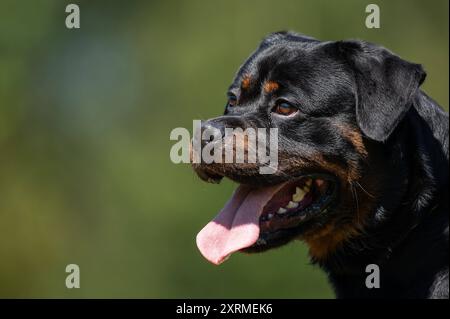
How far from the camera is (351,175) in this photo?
4.17m

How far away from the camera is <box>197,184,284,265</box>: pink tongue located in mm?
4035

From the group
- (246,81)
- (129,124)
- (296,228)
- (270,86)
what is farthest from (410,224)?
(129,124)

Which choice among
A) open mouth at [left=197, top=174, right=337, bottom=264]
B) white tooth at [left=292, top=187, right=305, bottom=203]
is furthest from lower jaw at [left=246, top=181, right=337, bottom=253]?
white tooth at [left=292, top=187, right=305, bottom=203]

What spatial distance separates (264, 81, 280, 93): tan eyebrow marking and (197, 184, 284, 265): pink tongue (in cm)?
53

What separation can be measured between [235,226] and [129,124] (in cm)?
673

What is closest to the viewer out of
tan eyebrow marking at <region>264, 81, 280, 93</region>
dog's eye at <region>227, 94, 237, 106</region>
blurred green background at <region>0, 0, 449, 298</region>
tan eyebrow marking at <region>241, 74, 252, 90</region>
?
tan eyebrow marking at <region>264, 81, 280, 93</region>

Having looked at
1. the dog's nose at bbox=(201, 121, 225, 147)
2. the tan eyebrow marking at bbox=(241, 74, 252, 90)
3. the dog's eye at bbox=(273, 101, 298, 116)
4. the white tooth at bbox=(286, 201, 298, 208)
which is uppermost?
the tan eyebrow marking at bbox=(241, 74, 252, 90)

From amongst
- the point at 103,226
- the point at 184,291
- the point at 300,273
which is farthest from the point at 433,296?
the point at 103,226

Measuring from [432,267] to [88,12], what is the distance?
8130mm

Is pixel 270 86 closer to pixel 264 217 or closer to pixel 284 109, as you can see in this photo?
pixel 284 109

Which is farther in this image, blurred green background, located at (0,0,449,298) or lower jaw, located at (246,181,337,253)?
blurred green background, located at (0,0,449,298)

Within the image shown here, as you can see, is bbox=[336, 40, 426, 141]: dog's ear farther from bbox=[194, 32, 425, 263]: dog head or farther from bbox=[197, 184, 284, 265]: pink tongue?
bbox=[197, 184, 284, 265]: pink tongue

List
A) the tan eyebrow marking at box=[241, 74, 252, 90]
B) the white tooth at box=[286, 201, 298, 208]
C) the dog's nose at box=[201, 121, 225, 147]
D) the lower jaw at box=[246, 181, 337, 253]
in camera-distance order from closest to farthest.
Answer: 1. the dog's nose at box=[201, 121, 225, 147]
2. the lower jaw at box=[246, 181, 337, 253]
3. the white tooth at box=[286, 201, 298, 208]
4. the tan eyebrow marking at box=[241, 74, 252, 90]
